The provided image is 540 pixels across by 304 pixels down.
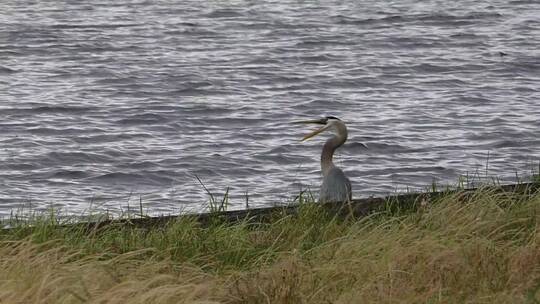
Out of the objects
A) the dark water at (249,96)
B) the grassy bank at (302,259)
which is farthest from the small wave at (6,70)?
the grassy bank at (302,259)

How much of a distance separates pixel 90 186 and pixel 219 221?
22.1 feet

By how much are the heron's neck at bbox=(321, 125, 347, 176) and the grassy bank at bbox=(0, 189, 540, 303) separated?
225 centimetres

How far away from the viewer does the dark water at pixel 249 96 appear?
55.1 ft

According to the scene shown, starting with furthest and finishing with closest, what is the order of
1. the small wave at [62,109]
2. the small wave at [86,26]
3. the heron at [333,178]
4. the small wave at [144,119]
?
the small wave at [86,26], the small wave at [62,109], the small wave at [144,119], the heron at [333,178]

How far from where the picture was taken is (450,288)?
744cm

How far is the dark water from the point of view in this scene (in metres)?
16.8

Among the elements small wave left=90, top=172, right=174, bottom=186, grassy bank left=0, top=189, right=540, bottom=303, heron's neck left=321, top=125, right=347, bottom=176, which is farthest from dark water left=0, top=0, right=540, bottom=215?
grassy bank left=0, top=189, right=540, bottom=303

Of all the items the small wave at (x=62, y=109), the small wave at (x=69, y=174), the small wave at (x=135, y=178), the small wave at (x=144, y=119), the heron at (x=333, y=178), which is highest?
the heron at (x=333, y=178)

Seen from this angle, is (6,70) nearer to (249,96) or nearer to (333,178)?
(249,96)

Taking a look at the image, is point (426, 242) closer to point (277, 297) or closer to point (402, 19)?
point (277, 297)

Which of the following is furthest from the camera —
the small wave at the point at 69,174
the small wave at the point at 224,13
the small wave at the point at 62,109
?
the small wave at the point at 224,13

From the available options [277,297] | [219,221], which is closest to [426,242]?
[277,297]

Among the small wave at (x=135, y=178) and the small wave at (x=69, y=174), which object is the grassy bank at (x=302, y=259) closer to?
the small wave at (x=135, y=178)

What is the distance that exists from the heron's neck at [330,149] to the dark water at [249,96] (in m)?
1.97
